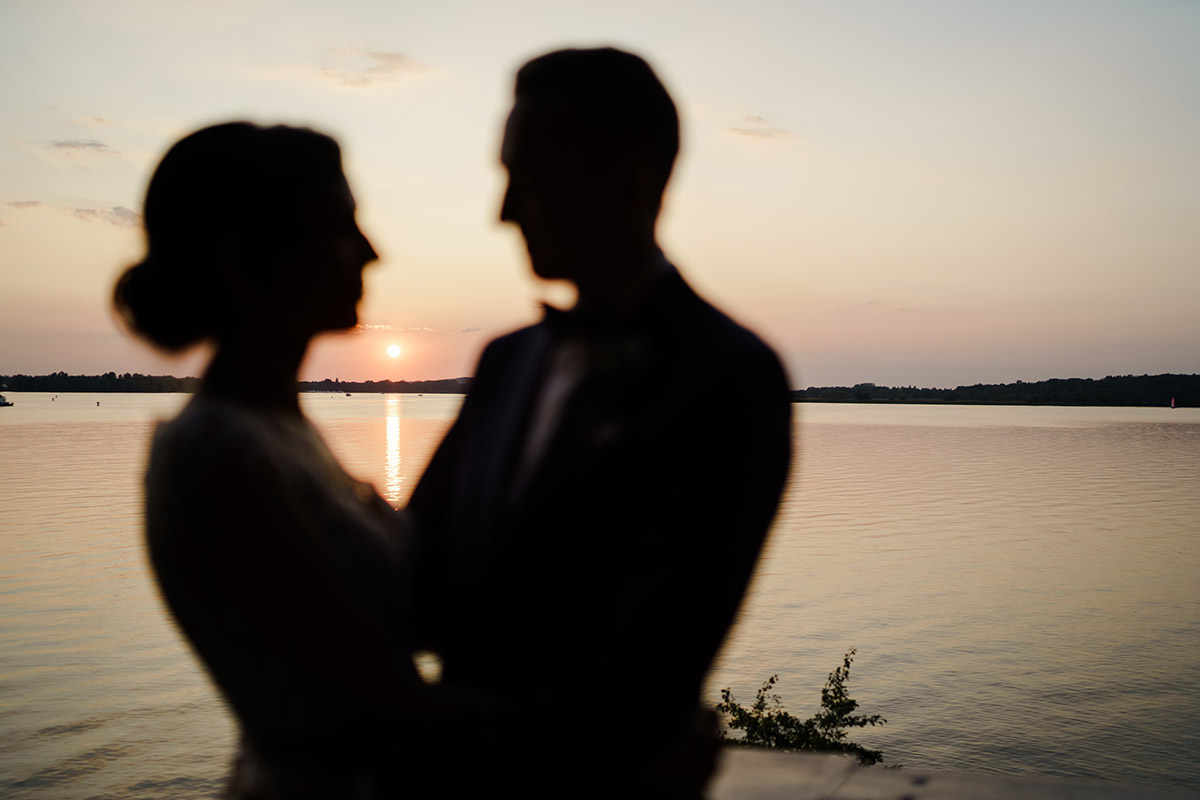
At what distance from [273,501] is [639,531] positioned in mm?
600

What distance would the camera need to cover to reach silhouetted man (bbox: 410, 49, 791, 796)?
1.23 meters

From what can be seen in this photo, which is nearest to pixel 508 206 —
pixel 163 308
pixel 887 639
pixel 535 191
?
pixel 535 191

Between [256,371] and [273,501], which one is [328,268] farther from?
[273,501]

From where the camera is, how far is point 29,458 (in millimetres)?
47469

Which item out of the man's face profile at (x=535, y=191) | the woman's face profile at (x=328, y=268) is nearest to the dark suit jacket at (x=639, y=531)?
the man's face profile at (x=535, y=191)

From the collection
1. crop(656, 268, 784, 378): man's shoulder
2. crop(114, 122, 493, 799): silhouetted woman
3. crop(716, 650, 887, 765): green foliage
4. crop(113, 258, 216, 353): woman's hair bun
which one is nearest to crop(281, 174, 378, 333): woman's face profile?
crop(114, 122, 493, 799): silhouetted woman

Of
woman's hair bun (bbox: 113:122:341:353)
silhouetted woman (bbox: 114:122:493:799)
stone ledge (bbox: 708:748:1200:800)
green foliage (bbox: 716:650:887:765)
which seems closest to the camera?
silhouetted woman (bbox: 114:122:493:799)

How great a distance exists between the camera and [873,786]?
425cm

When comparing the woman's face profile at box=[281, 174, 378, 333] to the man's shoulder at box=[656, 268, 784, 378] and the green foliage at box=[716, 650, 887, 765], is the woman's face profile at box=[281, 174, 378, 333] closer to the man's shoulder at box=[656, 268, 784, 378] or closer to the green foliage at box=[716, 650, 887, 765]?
the man's shoulder at box=[656, 268, 784, 378]

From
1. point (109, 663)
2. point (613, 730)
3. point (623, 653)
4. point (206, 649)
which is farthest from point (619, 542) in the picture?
point (109, 663)

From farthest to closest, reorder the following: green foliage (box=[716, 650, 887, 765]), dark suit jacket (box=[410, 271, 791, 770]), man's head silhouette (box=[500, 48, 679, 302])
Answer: green foliage (box=[716, 650, 887, 765]) → man's head silhouette (box=[500, 48, 679, 302]) → dark suit jacket (box=[410, 271, 791, 770])

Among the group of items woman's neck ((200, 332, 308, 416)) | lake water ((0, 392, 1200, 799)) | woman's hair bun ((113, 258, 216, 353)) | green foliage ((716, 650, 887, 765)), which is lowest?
lake water ((0, 392, 1200, 799))

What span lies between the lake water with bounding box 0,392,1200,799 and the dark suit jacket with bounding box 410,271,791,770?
4cm

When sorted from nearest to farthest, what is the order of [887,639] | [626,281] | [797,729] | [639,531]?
[639,531] < [626,281] < [797,729] < [887,639]
